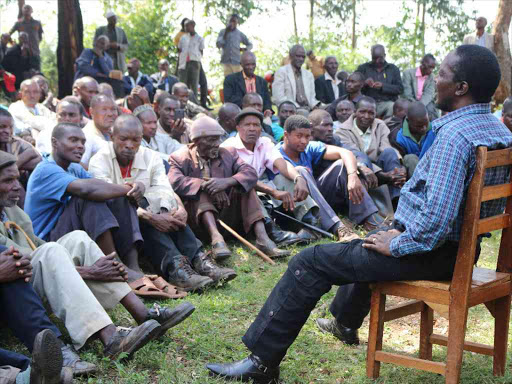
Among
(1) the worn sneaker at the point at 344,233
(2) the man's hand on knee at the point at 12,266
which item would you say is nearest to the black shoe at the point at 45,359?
(2) the man's hand on knee at the point at 12,266

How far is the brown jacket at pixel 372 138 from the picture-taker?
8055mm

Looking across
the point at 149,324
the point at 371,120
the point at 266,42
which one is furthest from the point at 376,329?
the point at 266,42

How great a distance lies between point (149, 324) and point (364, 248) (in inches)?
52.1

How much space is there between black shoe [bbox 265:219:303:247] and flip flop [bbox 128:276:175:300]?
1.89m

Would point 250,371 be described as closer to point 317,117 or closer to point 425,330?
point 425,330

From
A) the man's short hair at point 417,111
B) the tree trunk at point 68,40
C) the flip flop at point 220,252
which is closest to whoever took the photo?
the flip flop at point 220,252

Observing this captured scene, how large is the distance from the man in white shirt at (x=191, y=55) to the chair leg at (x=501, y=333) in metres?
11.6

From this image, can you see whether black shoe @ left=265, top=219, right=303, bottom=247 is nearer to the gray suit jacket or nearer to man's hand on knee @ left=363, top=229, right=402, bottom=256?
man's hand on knee @ left=363, top=229, right=402, bottom=256

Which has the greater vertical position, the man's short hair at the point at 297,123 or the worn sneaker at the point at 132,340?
the man's short hair at the point at 297,123

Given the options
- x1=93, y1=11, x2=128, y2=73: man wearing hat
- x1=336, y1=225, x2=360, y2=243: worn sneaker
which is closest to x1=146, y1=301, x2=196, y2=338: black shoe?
x1=336, y1=225, x2=360, y2=243: worn sneaker

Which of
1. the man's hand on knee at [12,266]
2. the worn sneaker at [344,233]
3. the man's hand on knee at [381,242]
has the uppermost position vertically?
the man's hand on knee at [381,242]

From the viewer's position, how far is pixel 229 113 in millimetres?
8219

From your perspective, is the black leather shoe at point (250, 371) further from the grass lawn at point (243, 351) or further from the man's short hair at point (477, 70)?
the man's short hair at point (477, 70)

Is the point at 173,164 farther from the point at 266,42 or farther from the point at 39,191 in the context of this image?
the point at 266,42
